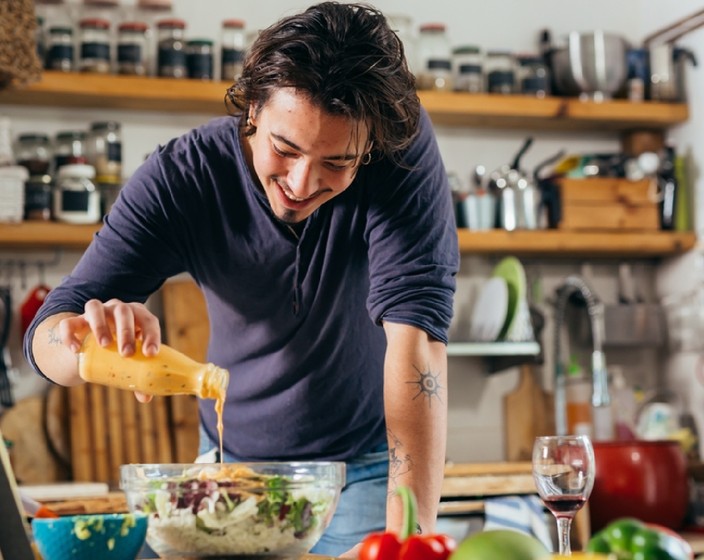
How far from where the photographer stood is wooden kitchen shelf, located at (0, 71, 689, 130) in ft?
10.7

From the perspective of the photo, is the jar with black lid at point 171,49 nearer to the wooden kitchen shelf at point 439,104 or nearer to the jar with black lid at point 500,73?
the wooden kitchen shelf at point 439,104

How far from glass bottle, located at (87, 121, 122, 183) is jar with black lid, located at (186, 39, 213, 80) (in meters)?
0.29

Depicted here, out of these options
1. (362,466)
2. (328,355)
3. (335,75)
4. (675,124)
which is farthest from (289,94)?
(675,124)

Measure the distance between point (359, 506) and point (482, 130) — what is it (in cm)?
228

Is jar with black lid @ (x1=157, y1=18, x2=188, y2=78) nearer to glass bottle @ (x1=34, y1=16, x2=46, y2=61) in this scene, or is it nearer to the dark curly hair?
glass bottle @ (x1=34, y1=16, x2=46, y2=61)

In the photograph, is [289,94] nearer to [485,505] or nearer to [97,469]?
[485,505]

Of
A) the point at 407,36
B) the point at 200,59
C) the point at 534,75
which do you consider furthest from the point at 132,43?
the point at 534,75

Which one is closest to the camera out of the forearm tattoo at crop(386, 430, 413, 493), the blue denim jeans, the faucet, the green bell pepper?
the green bell pepper

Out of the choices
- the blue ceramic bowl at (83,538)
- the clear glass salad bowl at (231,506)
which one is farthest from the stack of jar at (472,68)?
→ the blue ceramic bowl at (83,538)

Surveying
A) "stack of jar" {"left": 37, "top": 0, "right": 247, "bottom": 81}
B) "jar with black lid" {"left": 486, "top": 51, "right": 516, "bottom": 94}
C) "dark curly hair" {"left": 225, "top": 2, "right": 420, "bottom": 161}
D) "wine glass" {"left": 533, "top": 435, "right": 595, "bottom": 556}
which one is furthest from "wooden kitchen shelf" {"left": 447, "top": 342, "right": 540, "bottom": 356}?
"wine glass" {"left": 533, "top": 435, "right": 595, "bottom": 556}

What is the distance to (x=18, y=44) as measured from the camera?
115 inches

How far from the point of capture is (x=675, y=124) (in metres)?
3.88

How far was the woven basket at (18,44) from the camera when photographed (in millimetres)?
2865

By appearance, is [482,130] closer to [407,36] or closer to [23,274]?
[407,36]
